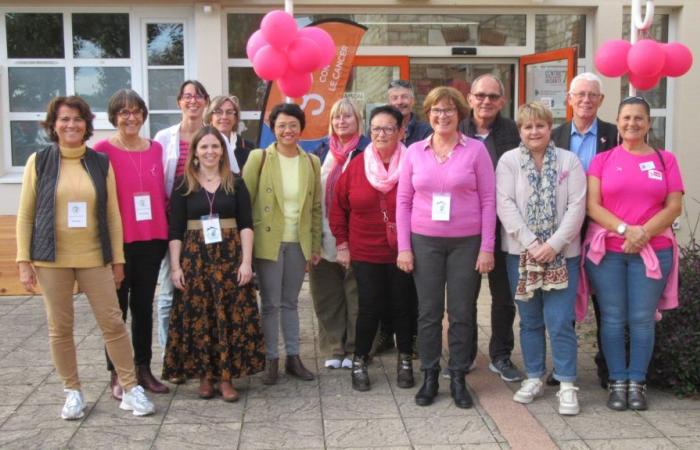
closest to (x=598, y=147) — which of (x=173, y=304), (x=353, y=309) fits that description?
(x=353, y=309)

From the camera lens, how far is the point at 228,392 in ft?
15.0

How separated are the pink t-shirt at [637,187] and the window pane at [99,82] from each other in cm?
620

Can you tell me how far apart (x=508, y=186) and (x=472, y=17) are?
5.08m

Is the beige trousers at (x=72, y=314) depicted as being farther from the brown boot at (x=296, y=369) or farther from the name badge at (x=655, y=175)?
the name badge at (x=655, y=175)

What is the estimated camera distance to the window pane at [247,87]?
879 cm

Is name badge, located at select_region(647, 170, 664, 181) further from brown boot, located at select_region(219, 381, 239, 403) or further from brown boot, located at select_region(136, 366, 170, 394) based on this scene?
brown boot, located at select_region(136, 366, 170, 394)

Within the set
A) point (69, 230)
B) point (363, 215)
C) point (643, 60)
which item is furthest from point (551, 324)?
point (69, 230)

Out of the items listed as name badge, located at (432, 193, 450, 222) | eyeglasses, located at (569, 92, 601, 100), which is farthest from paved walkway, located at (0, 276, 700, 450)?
eyeglasses, located at (569, 92, 601, 100)

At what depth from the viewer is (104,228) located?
4.12 m

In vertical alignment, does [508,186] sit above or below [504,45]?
below

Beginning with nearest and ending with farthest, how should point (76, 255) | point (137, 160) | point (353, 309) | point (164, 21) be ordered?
point (76, 255)
point (137, 160)
point (353, 309)
point (164, 21)

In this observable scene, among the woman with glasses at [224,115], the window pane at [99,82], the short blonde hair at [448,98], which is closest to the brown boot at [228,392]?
the woman with glasses at [224,115]

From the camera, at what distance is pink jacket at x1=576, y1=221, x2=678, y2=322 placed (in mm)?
4191

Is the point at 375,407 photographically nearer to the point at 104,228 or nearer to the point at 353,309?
the point at 353,309
